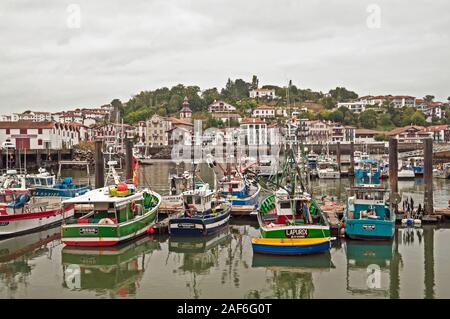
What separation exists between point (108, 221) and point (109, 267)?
8.92ft

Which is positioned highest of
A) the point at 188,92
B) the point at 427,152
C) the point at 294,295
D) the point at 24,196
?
the point at 188,92

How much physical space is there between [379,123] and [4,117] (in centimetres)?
10012

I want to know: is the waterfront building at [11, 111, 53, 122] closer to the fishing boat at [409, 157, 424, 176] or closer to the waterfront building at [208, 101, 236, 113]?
the waterfront building at [208, 101, 236, 113]

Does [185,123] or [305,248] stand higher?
[185,123]

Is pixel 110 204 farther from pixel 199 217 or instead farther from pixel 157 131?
pixel 157 131

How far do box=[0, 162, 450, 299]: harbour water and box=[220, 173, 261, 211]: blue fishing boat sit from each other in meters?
5.76

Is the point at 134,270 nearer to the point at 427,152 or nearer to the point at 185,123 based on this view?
the point at 427,152

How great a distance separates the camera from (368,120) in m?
131

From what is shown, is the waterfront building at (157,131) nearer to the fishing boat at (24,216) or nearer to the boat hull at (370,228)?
the fishing boat at (24,216)

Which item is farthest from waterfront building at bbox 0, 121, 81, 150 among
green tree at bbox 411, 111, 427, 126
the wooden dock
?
green tree at bbox 411, 111, 427, 126

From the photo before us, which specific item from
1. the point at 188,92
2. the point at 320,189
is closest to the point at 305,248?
the point at 320,189

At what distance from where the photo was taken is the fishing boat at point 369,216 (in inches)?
866

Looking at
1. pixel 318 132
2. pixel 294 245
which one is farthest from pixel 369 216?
pixel 318 132

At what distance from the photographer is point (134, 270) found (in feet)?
62.1
